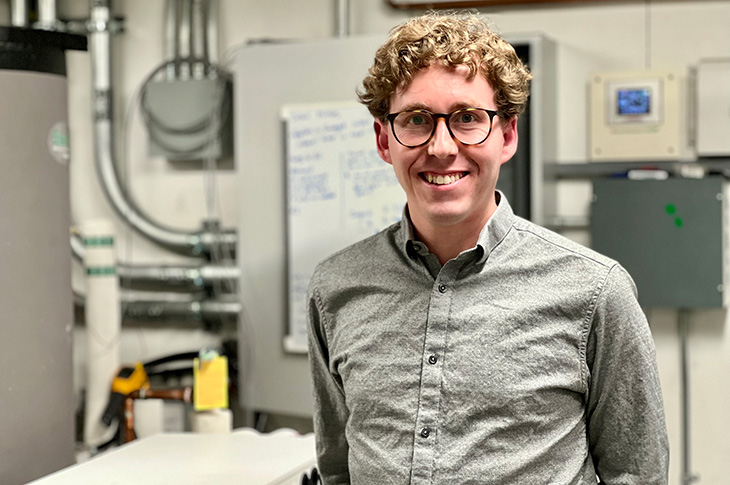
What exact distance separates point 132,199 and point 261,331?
844 millimetres

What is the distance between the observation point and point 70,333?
1.96 m

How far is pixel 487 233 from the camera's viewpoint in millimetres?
1227

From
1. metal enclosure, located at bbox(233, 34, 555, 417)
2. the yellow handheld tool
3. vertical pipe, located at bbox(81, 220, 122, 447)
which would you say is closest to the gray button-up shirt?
metal enclosure, located at bbox(233, 34, 555, 417)

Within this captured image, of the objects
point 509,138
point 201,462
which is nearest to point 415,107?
point 509,138

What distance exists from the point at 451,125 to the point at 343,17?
1.90 metres

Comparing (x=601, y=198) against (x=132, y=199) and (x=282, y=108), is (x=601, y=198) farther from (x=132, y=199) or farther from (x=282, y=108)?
(x=132, y=199)

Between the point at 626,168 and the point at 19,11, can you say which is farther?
the point at 19,11

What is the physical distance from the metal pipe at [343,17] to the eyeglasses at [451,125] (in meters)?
1.84

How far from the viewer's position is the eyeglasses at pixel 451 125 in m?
1.17

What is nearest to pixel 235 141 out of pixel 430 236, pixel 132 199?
pixel 132 199

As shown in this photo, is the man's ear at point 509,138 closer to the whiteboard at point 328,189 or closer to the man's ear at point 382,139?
the man's ear at point 382,139

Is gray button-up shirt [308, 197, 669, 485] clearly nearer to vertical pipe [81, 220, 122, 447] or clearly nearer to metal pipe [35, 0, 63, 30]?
vertical pipe [81, 220, 122, 447]

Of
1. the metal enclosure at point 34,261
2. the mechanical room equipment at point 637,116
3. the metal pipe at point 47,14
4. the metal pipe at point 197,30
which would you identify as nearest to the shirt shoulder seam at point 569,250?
the metal enclosure at point 34,261

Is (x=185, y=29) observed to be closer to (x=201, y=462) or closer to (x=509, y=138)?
(x=201, y=462)
